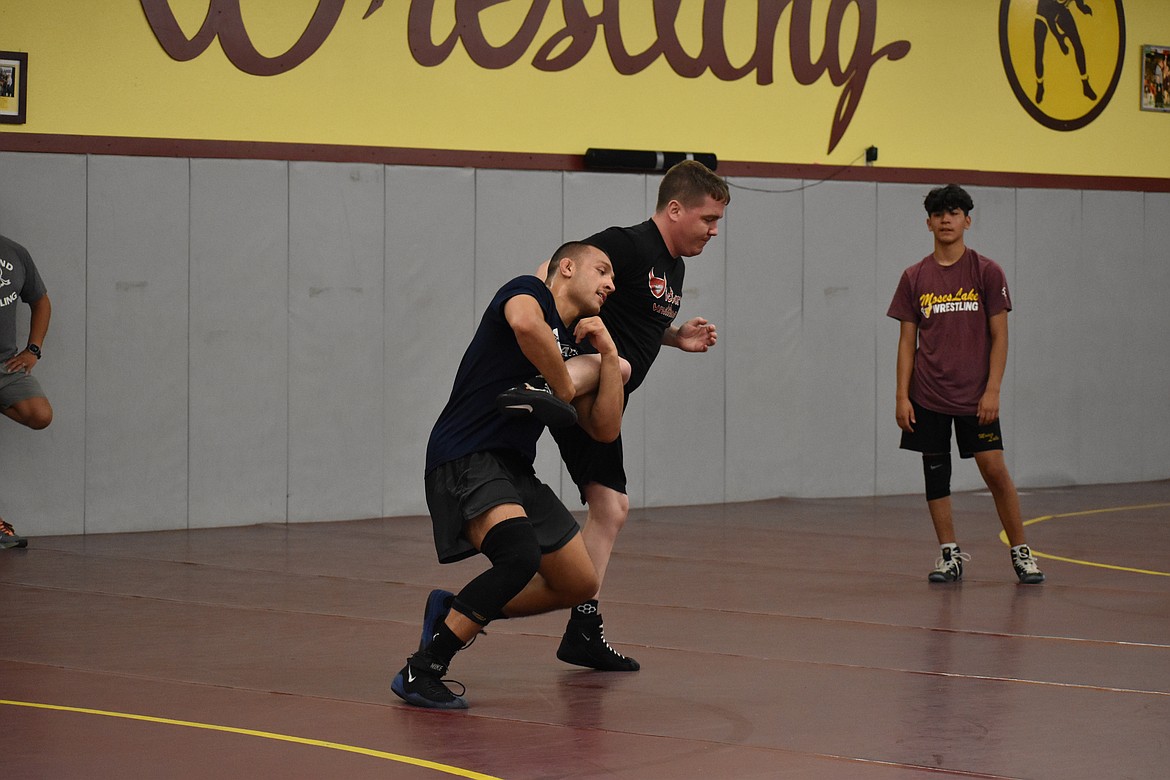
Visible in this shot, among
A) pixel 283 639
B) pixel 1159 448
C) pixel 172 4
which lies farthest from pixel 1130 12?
pixel 283 639

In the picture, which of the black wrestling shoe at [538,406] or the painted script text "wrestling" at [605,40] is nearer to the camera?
the black wrestling shoe at [538,406]

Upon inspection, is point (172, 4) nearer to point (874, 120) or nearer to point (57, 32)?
point (57, 32)

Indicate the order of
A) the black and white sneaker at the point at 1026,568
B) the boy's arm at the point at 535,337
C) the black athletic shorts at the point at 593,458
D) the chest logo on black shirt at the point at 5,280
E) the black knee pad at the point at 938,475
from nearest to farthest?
the boy's arm at the point at 535,337, the black athletic shorts at the point at 593,458, the black and white sneaker at the point at 1026,568, the black knee pad at the point at 938,475, the chest logo on black shirt at the point at 5,280

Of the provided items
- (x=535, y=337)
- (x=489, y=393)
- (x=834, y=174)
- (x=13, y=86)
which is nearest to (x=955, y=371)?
(x=489, y=393)

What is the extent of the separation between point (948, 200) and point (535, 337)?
13.0 feet

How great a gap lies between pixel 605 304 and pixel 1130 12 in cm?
1003

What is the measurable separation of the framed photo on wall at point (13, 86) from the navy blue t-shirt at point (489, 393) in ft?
19.8

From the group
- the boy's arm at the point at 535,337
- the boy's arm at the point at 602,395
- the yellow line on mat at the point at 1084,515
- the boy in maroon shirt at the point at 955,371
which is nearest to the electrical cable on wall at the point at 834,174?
the yellow line on mat at the point at 1084,515

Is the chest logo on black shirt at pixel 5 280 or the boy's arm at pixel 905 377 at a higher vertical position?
the chest logo on black shirt at pixel 5 280

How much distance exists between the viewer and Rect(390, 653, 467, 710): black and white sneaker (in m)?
5.59

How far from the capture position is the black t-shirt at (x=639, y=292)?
651cm

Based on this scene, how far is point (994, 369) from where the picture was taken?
8.85 metres

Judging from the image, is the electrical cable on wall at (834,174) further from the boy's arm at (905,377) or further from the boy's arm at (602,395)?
the boy's arm at (602,395)

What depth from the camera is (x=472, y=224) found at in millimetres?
12141
